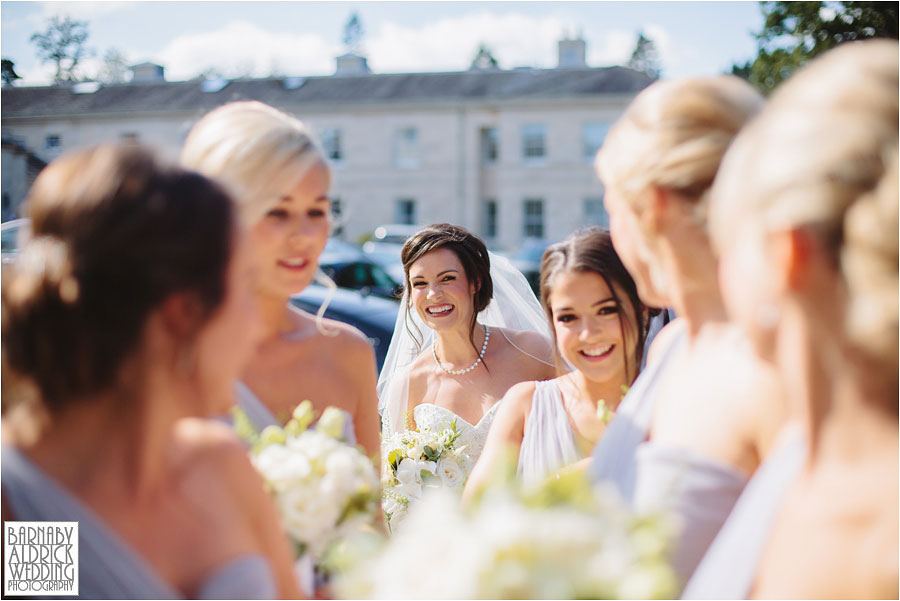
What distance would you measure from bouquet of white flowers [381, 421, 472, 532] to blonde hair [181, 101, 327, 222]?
2038mm

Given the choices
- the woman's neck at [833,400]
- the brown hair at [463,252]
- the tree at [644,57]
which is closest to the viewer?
the woman's neck at [833,400]

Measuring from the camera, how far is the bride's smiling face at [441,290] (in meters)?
5.11

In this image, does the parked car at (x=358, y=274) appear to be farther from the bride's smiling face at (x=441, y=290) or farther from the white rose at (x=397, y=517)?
the white rose at (x=397, y=517)

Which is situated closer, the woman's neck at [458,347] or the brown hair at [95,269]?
the brown hair at [95,269]

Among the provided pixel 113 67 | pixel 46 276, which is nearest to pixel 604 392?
pixel 46 276

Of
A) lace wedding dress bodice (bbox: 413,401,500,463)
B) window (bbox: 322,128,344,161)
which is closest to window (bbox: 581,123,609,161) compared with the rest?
window (bbox: 322,128,344,161)

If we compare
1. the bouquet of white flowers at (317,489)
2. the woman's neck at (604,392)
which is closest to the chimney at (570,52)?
the woman's neck at (604,392)

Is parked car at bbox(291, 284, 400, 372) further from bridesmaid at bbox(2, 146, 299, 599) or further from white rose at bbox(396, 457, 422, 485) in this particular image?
bridesmaid at bbox(2, 146, 299, 599)

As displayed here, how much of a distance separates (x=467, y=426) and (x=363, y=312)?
3970mm

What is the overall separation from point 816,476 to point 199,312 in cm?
130

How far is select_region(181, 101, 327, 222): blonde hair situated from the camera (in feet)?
8.25

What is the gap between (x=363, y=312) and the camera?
8672mm

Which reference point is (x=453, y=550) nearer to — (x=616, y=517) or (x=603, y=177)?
(x=616, y=517)

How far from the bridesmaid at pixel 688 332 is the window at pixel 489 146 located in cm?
3826
